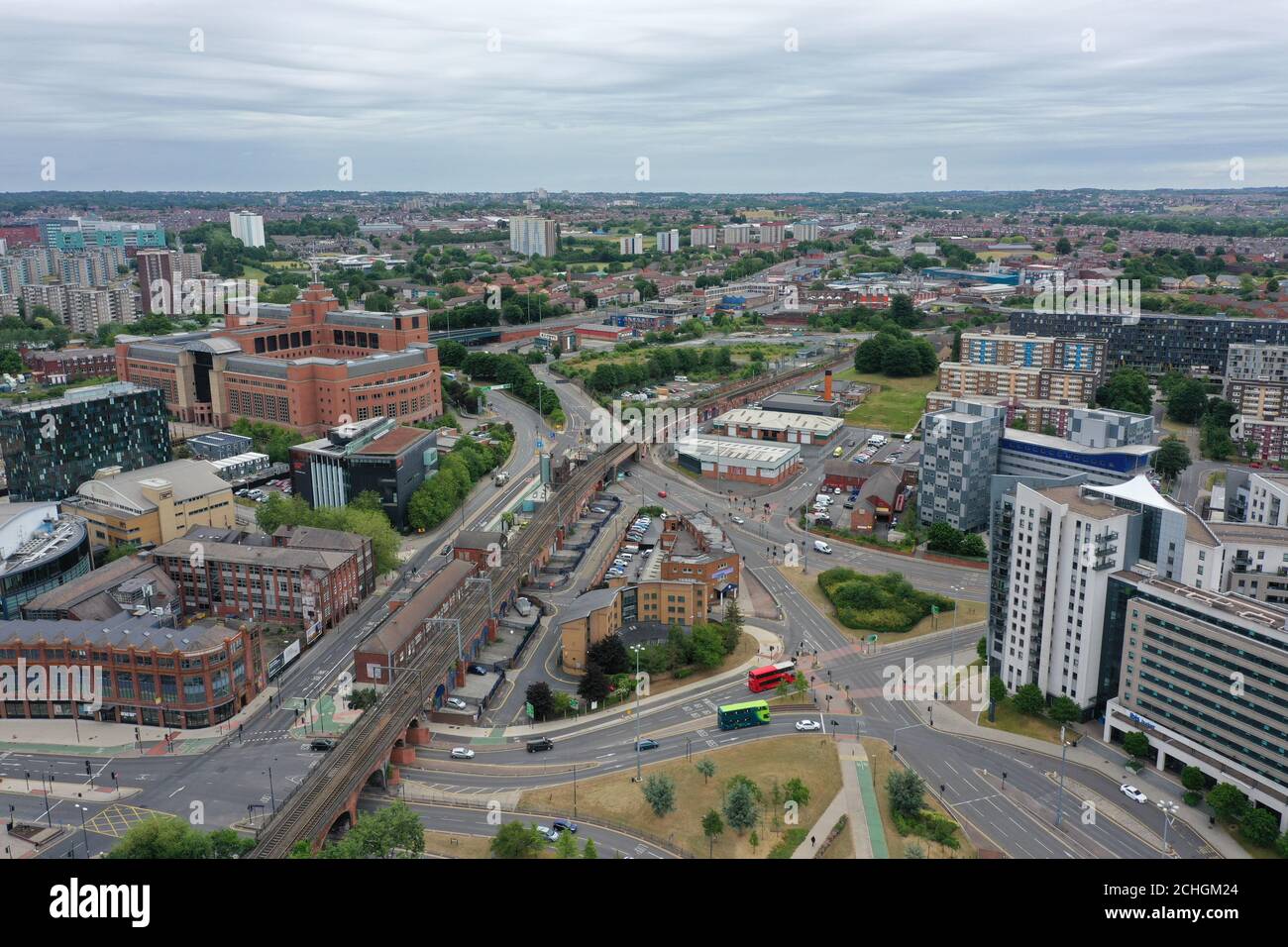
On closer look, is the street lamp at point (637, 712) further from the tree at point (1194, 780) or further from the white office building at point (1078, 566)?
the tree at point (1194, 780)

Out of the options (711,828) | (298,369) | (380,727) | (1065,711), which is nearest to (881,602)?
(1065,711)

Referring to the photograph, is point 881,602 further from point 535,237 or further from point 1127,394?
point 535,237

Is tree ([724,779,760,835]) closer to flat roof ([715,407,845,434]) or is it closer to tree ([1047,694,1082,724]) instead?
tree ([1047,694,1082,724])

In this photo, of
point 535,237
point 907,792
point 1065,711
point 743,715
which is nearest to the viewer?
point 907,792

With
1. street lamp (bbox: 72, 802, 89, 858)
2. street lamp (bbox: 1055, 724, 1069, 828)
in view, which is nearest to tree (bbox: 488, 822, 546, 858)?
street lamp (bbox: 72, 802, 89, 858)

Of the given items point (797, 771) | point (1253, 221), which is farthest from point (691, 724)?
point (1253, 221)
